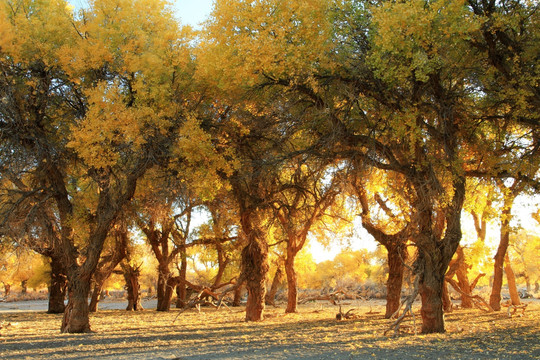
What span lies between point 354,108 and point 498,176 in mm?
3782

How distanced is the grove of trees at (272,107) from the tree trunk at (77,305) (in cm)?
5

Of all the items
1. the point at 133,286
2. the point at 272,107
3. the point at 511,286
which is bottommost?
the point at 133,286

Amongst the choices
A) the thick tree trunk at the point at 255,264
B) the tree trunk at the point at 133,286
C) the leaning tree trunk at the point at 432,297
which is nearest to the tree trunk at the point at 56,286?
the tree trunk at the point at 133,286

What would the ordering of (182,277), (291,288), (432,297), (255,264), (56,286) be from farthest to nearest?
(182,277), (56,286), (291,288), (255,264), (432,297)

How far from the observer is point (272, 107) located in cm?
1076

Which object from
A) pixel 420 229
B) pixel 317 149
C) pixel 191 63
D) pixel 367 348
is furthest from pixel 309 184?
pixel 367 348

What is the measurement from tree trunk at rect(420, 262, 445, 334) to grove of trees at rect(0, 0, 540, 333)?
0.03m

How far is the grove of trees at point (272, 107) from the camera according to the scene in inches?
349

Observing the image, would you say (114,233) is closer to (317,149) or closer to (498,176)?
(317,149)

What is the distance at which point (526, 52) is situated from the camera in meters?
8.66

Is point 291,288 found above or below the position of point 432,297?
below

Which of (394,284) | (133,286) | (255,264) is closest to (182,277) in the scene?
(133,286)

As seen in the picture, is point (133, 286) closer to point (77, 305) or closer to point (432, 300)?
point (77, 305)

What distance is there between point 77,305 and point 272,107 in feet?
24.6
